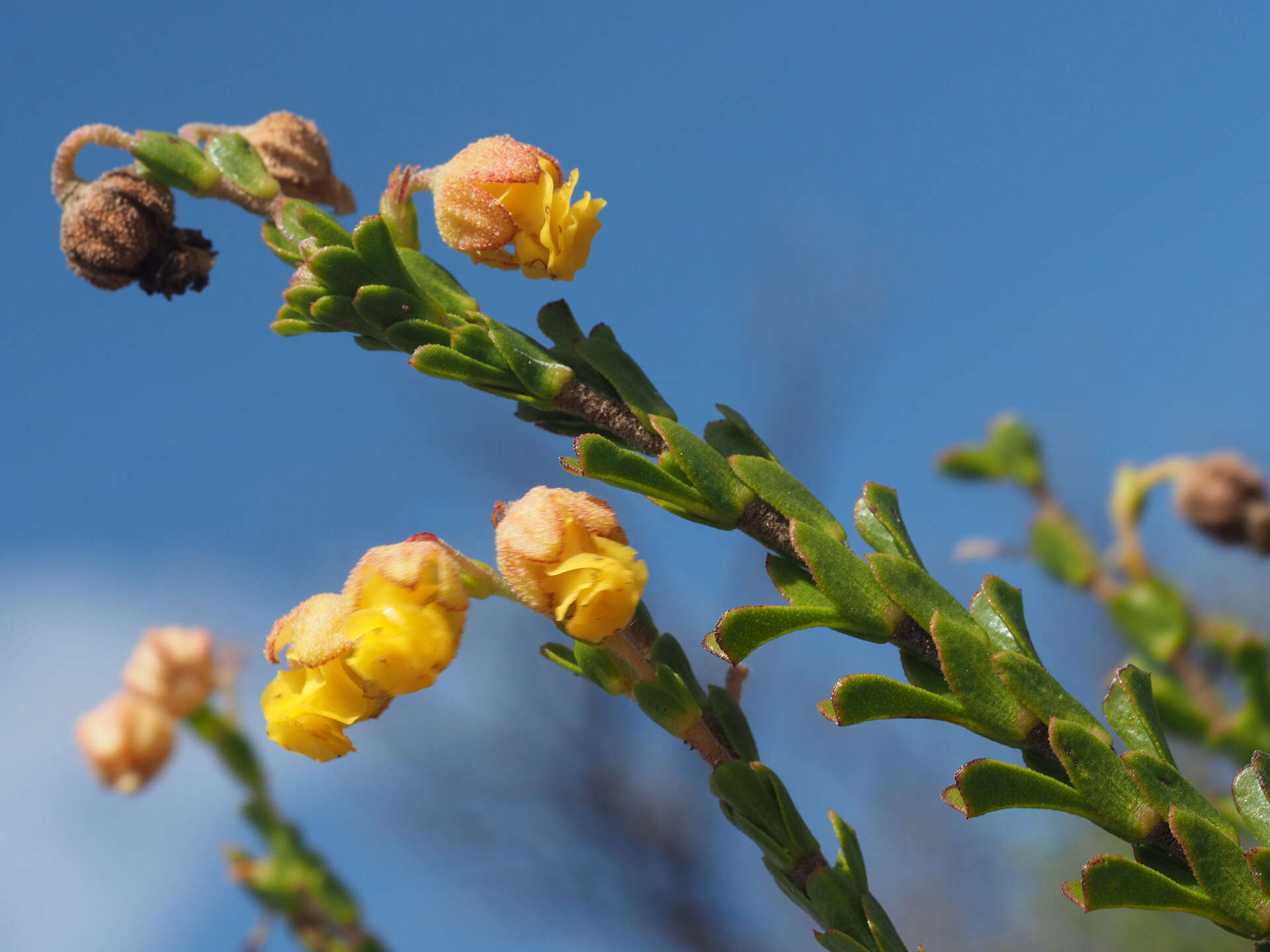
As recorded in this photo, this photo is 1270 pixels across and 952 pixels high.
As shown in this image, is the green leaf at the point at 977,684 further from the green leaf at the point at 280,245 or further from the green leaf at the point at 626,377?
the green leaf at the point at 280,245

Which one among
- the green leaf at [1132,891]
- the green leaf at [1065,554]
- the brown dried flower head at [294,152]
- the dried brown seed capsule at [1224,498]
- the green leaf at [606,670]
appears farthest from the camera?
the green leaf at [1065,554]

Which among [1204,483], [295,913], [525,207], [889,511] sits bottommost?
[295,913]

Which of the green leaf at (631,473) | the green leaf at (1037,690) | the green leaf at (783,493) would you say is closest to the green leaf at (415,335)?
the green leaf at (631,473)

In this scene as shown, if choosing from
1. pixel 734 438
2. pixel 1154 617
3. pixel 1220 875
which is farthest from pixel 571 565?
pixel 1154 617

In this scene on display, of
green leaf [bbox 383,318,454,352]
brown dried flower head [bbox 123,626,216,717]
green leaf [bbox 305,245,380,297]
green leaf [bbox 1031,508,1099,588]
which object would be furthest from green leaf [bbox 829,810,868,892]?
brown dried flower head [bbox 123,626,216,717]

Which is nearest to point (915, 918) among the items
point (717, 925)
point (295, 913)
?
point (717, 925)

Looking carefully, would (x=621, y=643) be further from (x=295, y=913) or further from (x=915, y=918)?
(x=915, y=918)
